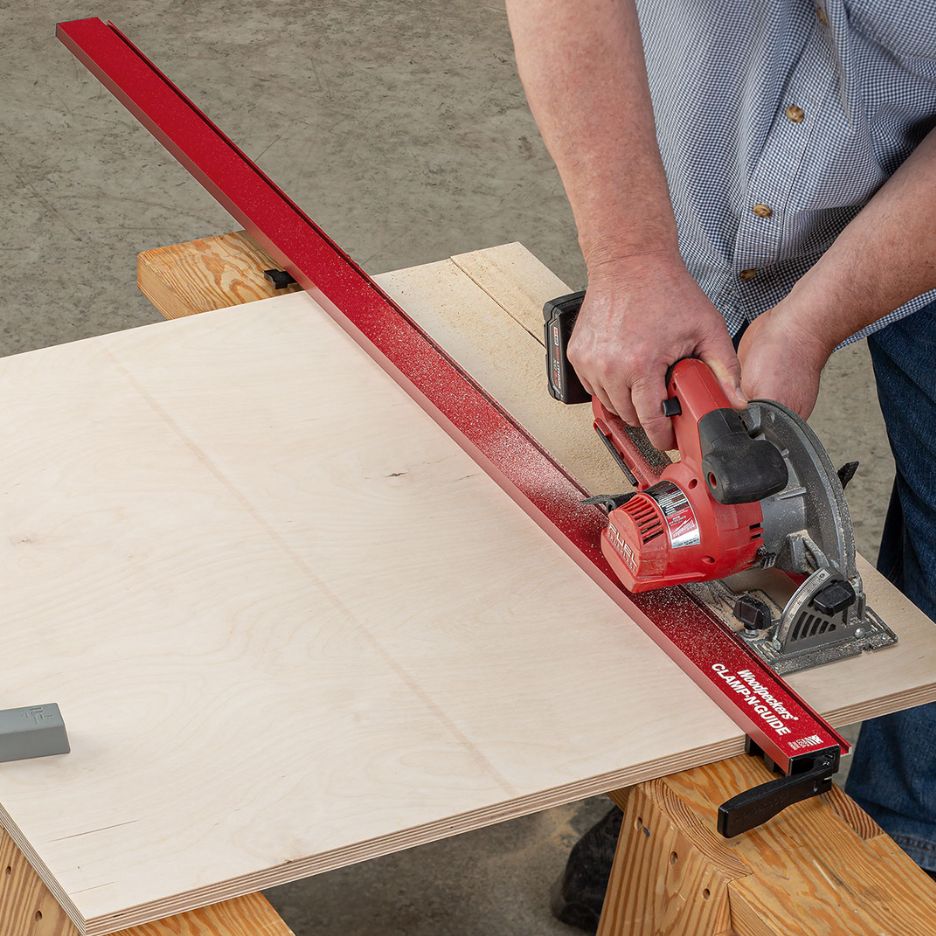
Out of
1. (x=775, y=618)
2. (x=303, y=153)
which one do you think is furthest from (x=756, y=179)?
(x=303, y=153)

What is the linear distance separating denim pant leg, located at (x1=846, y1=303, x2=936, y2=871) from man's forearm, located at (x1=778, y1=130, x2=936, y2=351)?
177mm

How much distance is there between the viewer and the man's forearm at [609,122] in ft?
6.33

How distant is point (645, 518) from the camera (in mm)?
1803

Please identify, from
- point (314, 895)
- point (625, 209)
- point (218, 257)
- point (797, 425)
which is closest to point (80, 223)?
point (218, 257)

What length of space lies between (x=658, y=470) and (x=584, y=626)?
27 centimetres

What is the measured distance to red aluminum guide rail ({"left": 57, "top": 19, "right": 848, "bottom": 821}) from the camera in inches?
67.6

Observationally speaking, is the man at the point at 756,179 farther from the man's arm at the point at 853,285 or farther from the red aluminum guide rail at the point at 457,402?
the red aluminum guide rail at the point at 457,402

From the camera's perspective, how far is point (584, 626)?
183 centimetres

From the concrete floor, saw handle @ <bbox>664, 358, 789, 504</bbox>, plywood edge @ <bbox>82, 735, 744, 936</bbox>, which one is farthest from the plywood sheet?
the concrete floor

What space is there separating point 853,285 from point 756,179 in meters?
0.22

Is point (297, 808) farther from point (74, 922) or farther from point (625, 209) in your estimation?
point (625, 209)

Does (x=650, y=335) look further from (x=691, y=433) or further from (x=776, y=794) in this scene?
(x=776, y=794)

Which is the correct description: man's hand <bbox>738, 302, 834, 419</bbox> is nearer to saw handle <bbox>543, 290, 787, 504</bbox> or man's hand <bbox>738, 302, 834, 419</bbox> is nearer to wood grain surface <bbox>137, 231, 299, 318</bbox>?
saw handle <bbox>543, 290, 787, 504</bbox>

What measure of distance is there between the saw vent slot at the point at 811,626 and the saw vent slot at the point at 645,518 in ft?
0.65
